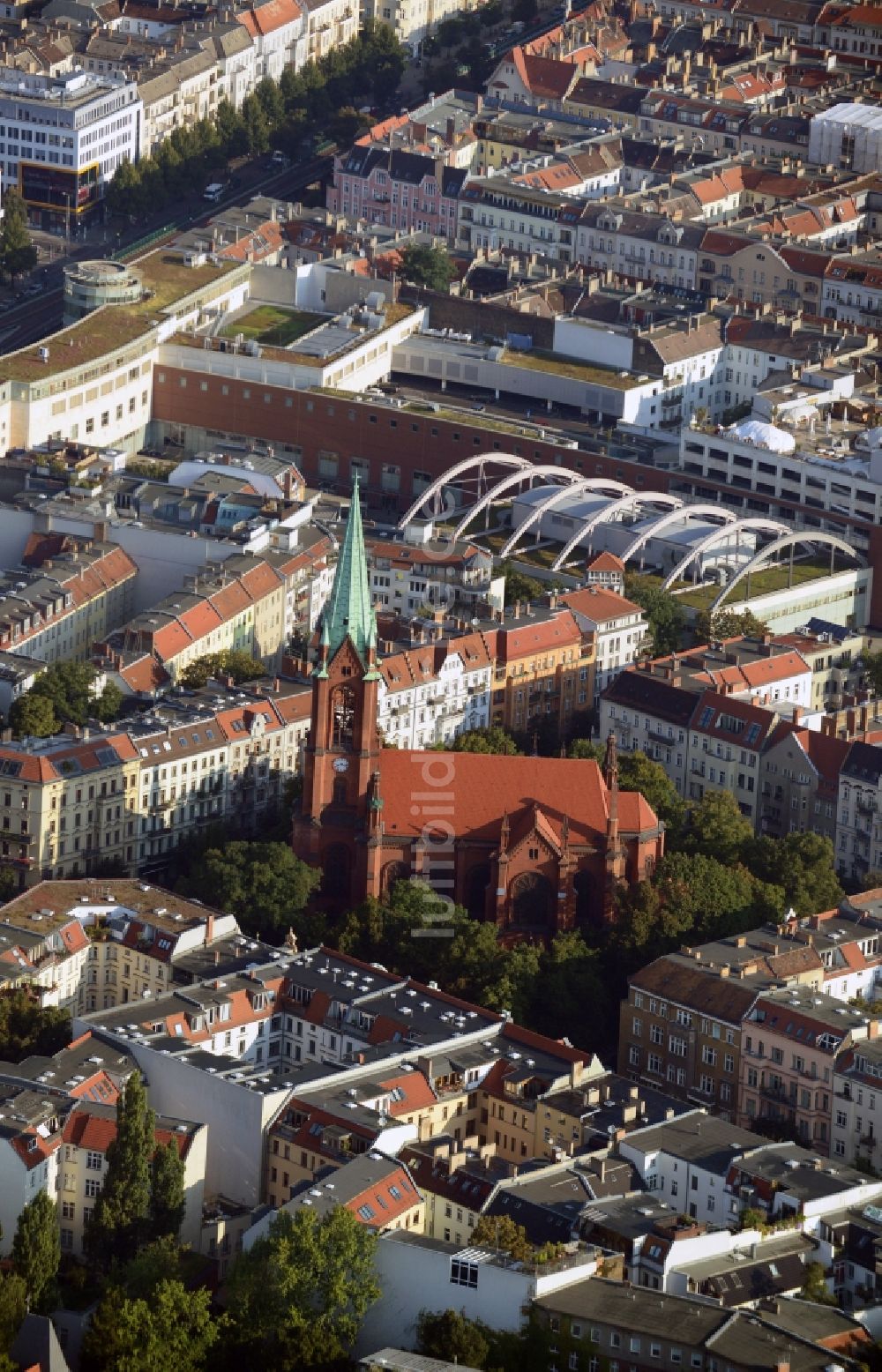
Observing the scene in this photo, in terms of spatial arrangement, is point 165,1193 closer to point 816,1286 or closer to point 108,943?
point 108,943

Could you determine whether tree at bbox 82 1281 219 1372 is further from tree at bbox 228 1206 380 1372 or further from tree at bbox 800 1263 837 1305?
tree at bbox 800 1263 837 1305

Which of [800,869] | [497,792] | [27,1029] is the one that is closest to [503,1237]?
[27,1029]

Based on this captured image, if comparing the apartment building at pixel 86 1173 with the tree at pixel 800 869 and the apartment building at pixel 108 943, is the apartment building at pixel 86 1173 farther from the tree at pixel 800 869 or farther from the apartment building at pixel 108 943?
the tree at pixel 800 869

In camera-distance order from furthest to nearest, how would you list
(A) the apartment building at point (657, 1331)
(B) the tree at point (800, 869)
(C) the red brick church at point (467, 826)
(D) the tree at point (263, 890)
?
1. (B) the tree at point (800, 869)
2. (C) the red brick church at point (467, 826)
3. (D) the tree at point (263, 890)
4. (A) the apartment building at point (657, 1331)

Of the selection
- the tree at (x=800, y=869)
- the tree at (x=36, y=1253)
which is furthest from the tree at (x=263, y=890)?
the tree at (x=36, y=1253)

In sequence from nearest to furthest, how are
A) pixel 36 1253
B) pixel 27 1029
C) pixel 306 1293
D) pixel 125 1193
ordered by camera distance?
1. pixel 306 1293
2. pixel 36 1253
3. pixel 125 1193
4. pixel 27 1029

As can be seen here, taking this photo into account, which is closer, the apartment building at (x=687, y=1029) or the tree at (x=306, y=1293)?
the tree at (x=306, y=1293)

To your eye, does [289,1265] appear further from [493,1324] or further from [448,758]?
[448,758]
